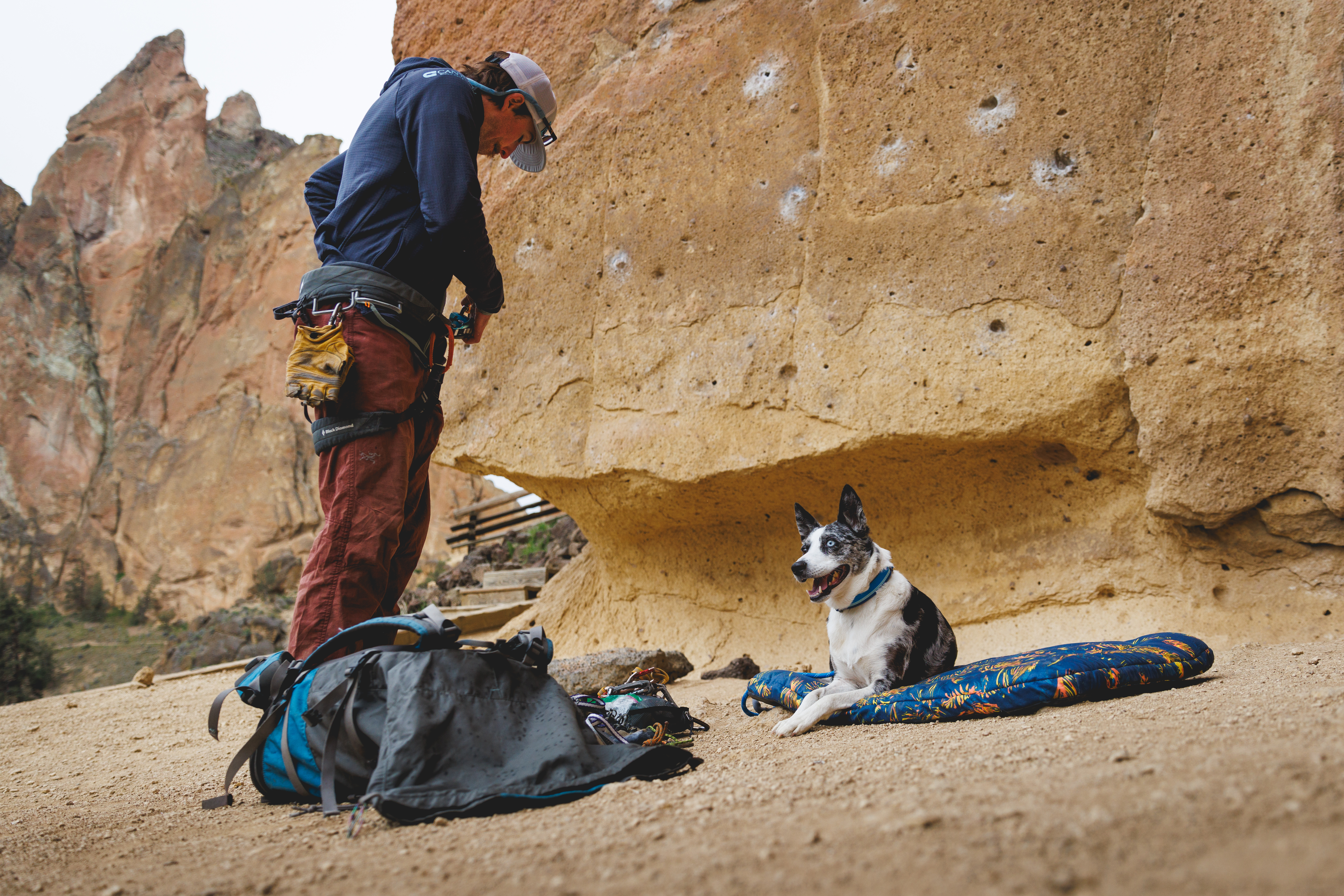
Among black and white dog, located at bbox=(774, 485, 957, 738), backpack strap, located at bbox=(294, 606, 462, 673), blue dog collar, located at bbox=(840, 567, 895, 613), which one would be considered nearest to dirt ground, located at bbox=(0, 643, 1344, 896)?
backpack strap, located at bbox=(294, 606, 462, 673)

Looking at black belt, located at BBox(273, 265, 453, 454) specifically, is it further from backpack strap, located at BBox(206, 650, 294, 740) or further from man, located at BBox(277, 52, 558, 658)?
backpack strap, located at BBox(206, 650, 294, 740)

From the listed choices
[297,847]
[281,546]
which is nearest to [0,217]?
[281,546]

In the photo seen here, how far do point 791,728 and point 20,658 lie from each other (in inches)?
552

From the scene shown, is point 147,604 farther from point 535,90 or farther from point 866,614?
point 866,614

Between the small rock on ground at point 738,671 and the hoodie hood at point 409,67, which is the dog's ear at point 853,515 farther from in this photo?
the hoodie hood at point 409,67

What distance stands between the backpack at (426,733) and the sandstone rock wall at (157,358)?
66.3 feet

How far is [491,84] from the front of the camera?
9.94ft

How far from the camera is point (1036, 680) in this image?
2416 millimetres

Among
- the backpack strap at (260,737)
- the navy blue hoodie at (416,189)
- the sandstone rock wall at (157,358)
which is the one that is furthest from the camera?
the sandstone rock wall at (157,358)

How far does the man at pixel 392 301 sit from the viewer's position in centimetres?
242

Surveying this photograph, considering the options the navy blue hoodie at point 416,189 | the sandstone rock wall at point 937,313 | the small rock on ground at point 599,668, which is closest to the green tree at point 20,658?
the sandstone rock wall at point 937,313

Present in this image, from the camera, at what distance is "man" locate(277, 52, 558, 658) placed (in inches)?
95.1

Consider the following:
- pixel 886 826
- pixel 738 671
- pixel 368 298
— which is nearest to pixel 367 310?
pixel 368 298

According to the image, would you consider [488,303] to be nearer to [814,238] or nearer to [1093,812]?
[814,238]
